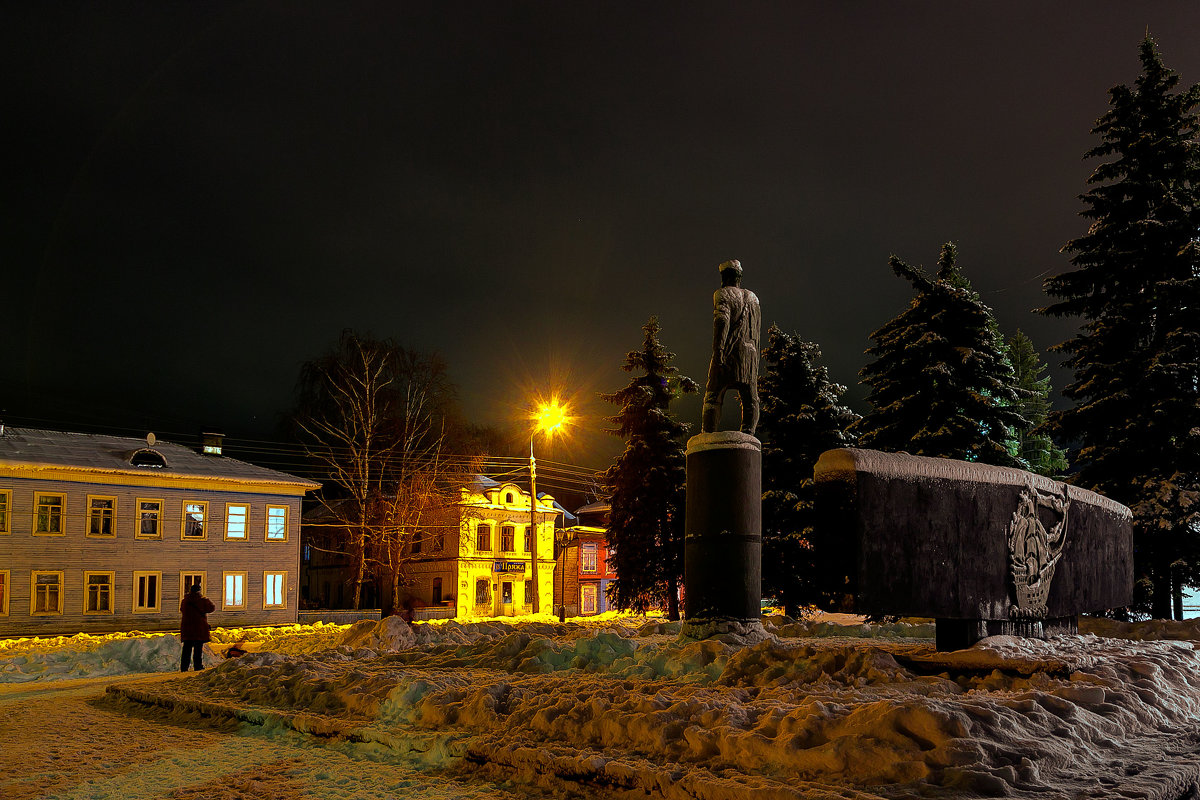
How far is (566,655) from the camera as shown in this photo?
966cm

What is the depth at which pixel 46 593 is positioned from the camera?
98.2ft

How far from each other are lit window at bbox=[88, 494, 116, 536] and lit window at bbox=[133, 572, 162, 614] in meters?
1.87

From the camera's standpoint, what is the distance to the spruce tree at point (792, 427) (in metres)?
25.9

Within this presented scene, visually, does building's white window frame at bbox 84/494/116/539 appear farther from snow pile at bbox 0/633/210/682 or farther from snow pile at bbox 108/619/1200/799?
snow pile at bbox 108/619/1200/799

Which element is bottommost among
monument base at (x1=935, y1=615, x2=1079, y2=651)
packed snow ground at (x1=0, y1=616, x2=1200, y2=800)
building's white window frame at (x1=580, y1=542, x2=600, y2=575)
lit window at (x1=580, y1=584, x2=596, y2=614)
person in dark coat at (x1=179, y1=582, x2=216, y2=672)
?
lit window at (x1=580, y1=584, x2=596, y2=614)

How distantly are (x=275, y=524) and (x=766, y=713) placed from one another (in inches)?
1291

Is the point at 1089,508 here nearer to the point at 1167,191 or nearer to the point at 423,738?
the point at 423,738

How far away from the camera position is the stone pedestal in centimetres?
1033

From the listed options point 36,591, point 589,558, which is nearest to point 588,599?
point 589,558

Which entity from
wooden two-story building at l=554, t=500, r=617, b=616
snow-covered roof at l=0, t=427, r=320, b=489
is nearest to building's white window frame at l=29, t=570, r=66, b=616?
snow-covered roof at l=0, t=427, r=320, b=489

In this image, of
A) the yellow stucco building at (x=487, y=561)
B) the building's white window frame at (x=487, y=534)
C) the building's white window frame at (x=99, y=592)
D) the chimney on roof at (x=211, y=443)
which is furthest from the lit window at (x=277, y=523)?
the building's white window frame at (x=487, y=534)

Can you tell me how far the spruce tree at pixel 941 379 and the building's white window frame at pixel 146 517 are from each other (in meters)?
24.5

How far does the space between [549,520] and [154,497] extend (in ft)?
74.3

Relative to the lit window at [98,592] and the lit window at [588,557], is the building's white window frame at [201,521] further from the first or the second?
the lit window at [588,557]
